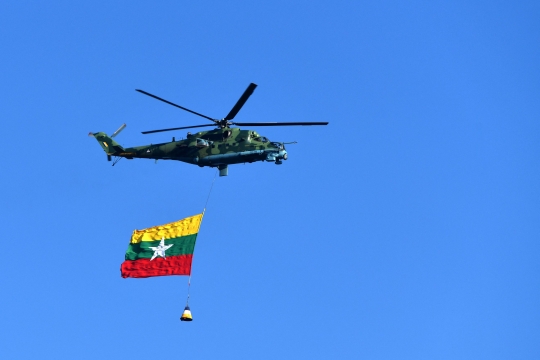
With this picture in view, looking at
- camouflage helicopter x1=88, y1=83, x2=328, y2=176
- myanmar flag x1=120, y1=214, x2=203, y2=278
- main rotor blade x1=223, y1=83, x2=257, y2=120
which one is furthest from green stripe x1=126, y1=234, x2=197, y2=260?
main rotor blade x1=223, y1=83, x2=257, y2=120

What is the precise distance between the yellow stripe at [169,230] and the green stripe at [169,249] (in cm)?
29

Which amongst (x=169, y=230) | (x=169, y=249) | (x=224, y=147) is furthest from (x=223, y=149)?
(x=169, y=249)

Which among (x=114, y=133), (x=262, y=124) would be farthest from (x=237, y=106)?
(x=114, y=133)

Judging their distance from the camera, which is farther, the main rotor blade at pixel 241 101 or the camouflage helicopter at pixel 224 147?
the camouflage helicopter at pixel 224 147

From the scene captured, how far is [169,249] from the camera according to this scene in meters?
68.8

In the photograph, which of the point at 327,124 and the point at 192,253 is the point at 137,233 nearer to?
the point at 192,253

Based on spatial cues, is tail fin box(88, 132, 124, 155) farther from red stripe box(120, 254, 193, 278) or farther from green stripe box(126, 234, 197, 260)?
red stripe box(120, 254, 193, 278)

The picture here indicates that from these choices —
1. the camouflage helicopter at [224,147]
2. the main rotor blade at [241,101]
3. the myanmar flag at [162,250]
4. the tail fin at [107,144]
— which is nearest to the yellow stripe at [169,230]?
the myanmar flag at [162,250]

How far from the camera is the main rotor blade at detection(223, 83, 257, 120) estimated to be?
66.7 m

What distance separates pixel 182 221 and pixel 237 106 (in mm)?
8430

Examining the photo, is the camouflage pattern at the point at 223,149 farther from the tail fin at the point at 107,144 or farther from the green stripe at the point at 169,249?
the green stripe at the point at 169,249

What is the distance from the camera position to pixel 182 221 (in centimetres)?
6969

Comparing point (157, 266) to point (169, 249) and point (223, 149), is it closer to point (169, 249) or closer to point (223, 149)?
point (169, 249)

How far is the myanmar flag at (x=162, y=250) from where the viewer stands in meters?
68.1
